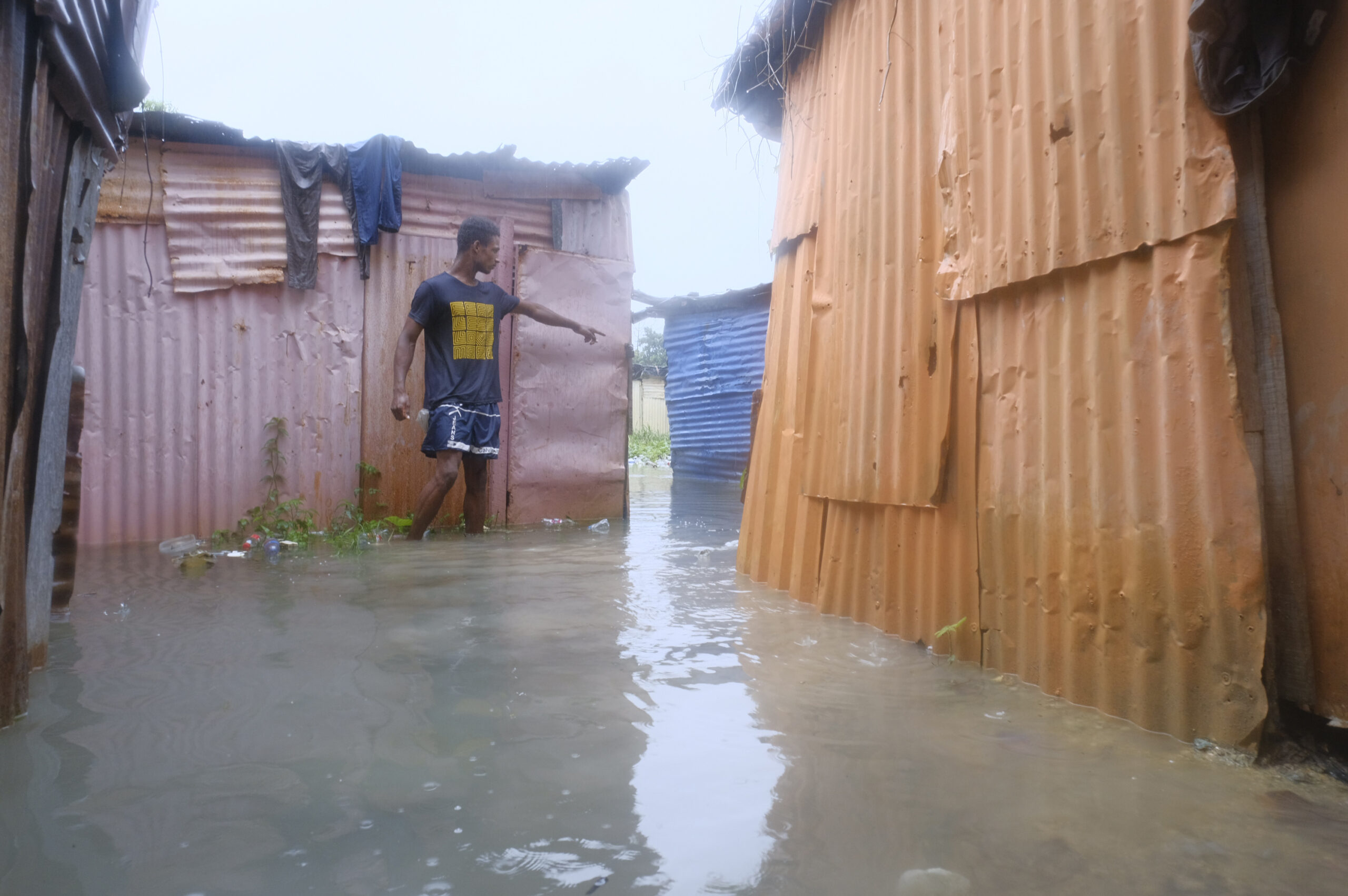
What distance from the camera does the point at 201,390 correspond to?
19.4 ft

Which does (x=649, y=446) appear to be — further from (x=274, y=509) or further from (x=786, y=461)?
(x=786, y=461)

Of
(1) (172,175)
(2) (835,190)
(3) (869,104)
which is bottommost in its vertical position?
(2) (835,190)

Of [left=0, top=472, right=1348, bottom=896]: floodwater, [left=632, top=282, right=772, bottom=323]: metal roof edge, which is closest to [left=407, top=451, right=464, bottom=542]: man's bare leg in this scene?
[left=0, top=472, right=1348, bottom=896]: floodwater

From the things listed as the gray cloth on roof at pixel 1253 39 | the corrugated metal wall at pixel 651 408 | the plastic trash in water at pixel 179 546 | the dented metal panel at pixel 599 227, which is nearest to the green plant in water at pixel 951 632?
the gray cloth on roof at pixel 1253 39

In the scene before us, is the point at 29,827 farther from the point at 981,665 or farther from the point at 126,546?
the point at 126,546

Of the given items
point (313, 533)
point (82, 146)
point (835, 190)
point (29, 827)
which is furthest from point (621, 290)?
point (29, 827)


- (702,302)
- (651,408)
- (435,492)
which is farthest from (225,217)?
(651,408)

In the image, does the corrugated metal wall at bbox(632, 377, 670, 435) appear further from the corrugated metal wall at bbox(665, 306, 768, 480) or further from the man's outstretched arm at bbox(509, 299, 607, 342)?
the man's outstretched arm at bbox(509, 299, 607, 342)

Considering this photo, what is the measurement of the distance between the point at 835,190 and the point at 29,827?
11.0 ft

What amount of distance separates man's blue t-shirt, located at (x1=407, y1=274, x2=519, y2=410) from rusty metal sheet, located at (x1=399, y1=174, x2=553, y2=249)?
3.15ft

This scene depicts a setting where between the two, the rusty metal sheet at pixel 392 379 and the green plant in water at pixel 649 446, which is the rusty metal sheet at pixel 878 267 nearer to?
the rusty metal sheet at pixel 392 379

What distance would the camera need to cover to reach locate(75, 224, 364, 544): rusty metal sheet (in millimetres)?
5660

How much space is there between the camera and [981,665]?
8.39ft

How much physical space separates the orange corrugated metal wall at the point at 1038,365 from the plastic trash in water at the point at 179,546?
3.82m
